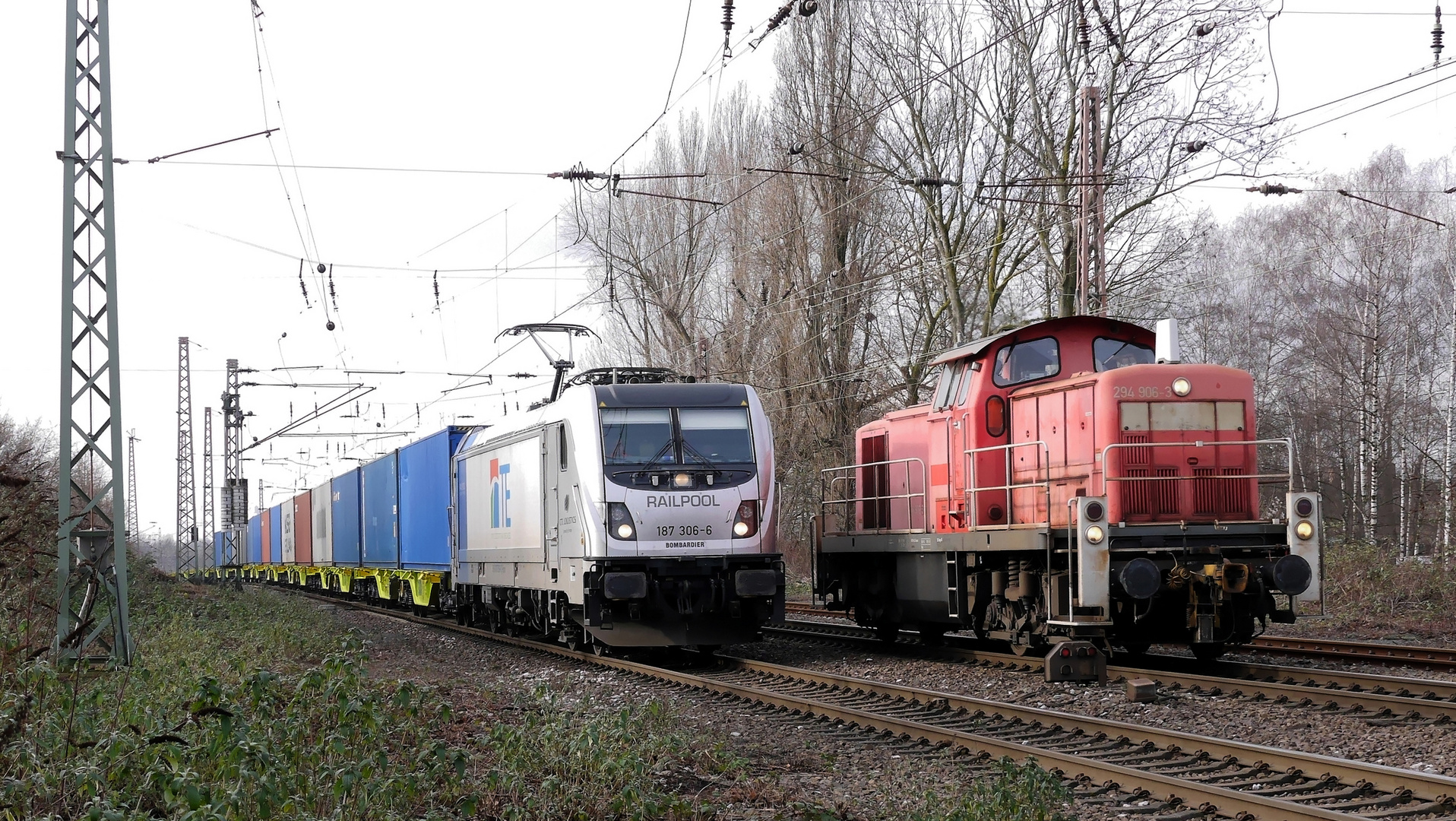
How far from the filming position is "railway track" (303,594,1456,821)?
6094 mm

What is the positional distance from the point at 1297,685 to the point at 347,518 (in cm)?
2422

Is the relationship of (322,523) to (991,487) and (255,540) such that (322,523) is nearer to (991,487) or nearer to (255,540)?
(255,540)

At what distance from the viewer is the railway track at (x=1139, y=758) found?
6094 millimetres

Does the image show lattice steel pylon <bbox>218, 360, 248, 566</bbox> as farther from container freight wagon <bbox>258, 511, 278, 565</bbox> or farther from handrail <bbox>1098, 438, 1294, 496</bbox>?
handrail <bbox>1098, 438, 1294, 496</bbox>

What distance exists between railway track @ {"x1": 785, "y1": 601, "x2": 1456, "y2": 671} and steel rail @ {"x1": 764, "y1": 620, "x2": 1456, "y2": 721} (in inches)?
48.9

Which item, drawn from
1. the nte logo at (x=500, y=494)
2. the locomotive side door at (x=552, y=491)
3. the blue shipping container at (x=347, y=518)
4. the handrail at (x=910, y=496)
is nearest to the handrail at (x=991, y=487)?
the handrail at (x=910, y=496)

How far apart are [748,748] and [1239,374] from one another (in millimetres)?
6204

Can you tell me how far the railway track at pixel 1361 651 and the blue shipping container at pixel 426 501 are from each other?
41.2 ft

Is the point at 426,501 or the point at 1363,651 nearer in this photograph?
the point at 1363,651

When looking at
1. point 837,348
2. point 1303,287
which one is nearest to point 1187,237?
point 837,348

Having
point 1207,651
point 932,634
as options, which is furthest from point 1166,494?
point 932,634

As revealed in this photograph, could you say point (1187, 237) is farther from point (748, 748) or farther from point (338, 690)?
point (338, 690)

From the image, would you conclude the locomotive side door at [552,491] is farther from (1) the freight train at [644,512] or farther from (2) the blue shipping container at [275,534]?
(2) the blue shipping container at [275,534]

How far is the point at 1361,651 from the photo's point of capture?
12.4 metres
